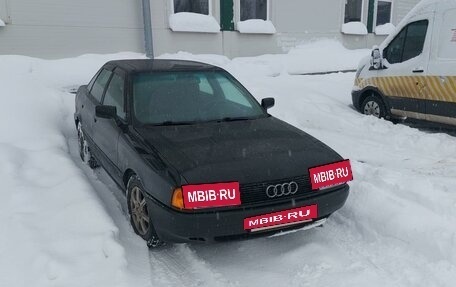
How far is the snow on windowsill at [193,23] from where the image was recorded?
10.4 meters

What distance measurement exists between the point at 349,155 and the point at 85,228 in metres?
3.58

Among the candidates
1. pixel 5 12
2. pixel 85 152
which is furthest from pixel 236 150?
pixel 5 12

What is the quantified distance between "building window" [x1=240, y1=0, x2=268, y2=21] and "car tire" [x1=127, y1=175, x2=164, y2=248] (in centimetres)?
930

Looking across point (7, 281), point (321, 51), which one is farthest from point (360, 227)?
point (321, 51)

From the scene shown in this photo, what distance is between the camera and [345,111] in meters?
8.04

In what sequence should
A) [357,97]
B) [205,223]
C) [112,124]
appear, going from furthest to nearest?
[357,97], [112,124], [205,223]

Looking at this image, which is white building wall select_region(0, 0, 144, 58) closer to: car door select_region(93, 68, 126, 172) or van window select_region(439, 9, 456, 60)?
car door select_region(93, 68, 126, 172)

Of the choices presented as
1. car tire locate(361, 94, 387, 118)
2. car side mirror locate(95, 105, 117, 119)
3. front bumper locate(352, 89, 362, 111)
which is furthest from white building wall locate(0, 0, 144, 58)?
car side mirror locate(95, 105, 117, 119)

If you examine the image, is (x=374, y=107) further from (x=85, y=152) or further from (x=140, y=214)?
(x=140, y=214)

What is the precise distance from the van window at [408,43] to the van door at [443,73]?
251 millimetres

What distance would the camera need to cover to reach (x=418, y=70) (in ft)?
22.5

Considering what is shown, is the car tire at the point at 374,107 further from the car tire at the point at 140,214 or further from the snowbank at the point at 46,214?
the car tire at the point at 140,214

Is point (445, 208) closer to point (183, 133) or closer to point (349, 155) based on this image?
point (349, 155)

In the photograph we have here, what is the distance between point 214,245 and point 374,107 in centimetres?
514
